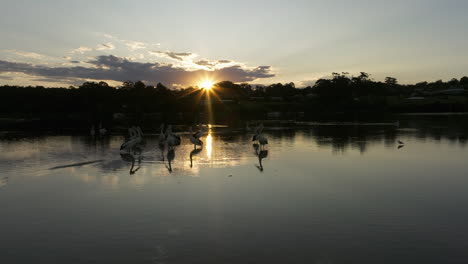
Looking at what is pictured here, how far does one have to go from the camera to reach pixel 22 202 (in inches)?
475

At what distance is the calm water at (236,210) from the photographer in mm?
7941

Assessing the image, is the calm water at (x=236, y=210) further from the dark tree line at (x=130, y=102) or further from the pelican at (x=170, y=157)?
the dark tree line at (x=130, y=102)

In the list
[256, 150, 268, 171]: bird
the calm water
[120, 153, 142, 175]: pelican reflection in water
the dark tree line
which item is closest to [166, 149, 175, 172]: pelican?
the calm water

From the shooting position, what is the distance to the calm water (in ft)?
26.1

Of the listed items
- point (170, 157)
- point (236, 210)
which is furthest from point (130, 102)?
point (236, 210)

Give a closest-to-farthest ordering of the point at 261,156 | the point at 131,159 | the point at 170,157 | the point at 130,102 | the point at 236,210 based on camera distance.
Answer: the point at 236,210 → the point at 131,159 → the point at 170,157 → the point at 261,156 → the point at 130,102

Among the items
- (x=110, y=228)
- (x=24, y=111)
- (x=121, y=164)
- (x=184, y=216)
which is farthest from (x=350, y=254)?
(x=24, y=111)

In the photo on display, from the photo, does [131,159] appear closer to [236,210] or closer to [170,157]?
[170,157]

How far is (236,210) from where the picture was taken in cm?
1081

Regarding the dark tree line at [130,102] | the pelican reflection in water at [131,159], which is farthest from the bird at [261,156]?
the dark tree line at [130,102]

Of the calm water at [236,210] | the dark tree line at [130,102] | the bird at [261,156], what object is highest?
the dark tree line at [130,102]

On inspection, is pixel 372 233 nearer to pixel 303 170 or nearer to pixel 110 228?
A: pixel 110 228

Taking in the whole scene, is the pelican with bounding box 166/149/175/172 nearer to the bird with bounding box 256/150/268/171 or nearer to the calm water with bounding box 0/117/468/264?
the calm water with bounding box 0/117/468/264

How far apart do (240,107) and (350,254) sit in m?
111
